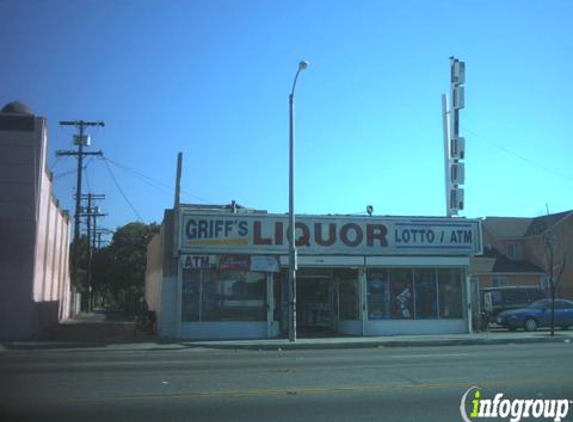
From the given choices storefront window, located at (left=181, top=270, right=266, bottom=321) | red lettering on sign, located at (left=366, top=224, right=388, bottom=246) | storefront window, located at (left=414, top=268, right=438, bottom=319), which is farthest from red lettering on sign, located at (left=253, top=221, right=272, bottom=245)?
storefront window, located at (left=414, top=268, right=438, bottom=319)

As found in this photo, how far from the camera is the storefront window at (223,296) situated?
2667 cm

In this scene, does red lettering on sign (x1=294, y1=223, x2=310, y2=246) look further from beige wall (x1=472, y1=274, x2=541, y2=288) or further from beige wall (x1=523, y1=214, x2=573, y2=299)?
beige wall (x1=523, y1=214, x2=573, y2=299)

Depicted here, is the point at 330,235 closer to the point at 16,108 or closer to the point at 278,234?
the point at 278,234

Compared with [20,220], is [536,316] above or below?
below

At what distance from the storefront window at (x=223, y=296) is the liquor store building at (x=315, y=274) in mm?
41

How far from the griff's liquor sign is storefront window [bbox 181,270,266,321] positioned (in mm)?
1106

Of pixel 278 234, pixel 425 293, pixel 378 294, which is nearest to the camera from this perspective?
pixel 278 234

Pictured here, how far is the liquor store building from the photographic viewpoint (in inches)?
1051

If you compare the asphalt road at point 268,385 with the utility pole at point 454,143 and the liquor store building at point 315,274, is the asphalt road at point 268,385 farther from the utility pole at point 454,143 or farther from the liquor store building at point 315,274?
the utility pole at point 454,143

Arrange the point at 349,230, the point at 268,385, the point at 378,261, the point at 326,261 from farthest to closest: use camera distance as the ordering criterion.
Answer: the point at 349,230 → the point at 378,261 → the point at 326,261 → the point at 268,385

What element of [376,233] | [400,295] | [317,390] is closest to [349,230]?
[376,233]

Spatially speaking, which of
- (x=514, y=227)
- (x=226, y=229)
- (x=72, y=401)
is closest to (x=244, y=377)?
(x=72, y=401)

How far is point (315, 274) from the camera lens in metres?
30.2

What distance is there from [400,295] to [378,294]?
1.03 metres
